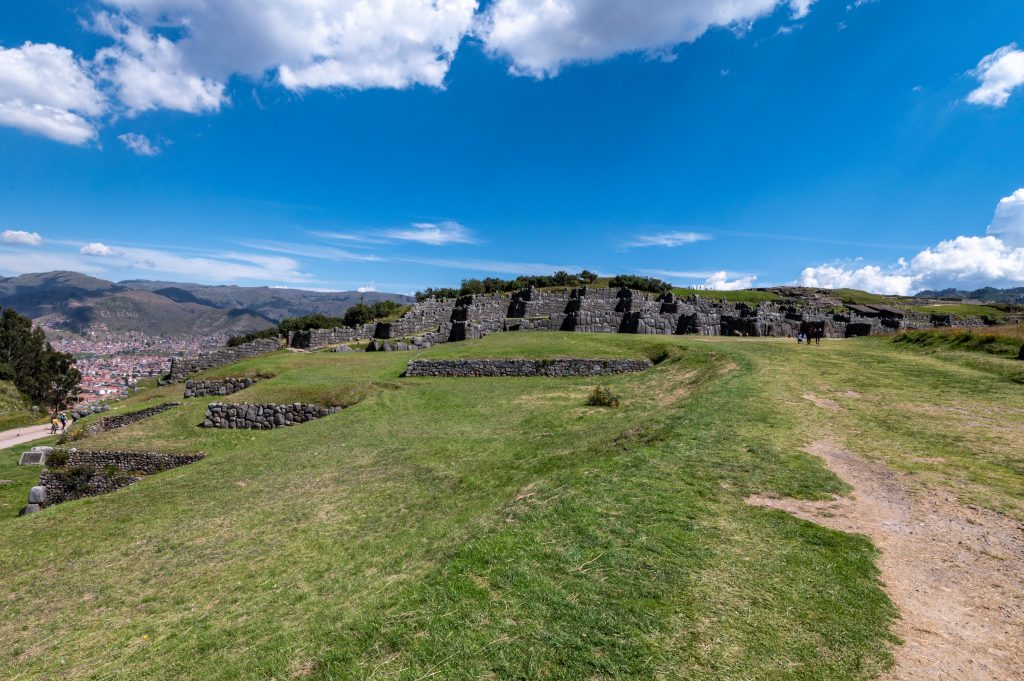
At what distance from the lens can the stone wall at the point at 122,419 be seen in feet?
70.4

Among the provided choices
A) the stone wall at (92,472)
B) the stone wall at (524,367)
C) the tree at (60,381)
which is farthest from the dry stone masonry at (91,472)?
the tree at (60,381)

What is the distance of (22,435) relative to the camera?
2520 centimetres

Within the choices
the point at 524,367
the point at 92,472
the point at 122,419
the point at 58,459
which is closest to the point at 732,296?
the point at 524,367

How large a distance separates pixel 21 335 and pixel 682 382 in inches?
2586

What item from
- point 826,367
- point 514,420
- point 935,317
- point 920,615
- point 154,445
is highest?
point 935,317

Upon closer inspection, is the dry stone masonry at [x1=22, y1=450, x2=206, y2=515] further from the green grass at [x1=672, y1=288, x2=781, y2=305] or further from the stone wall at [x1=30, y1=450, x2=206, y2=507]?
the green grass at [x1=672, y1=288, x2=781, y2=305]

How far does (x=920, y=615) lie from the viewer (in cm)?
440

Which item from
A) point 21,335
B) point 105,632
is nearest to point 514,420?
point 105,632

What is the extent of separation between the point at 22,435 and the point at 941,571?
3905 cm

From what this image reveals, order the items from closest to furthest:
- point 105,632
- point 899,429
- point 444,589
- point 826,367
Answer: point 444,589, point 105,632, point 899,429, point 826,367

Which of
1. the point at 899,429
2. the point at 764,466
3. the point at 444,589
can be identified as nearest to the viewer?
the point at 444,589

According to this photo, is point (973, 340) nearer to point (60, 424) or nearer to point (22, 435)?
point (60, 424)

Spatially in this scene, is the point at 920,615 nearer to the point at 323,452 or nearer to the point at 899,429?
the point at 899,429

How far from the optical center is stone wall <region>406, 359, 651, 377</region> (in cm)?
2336
